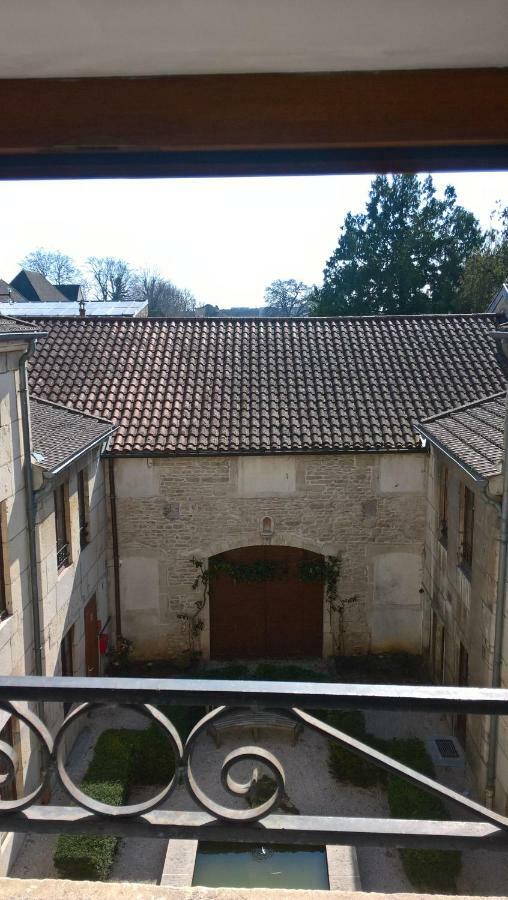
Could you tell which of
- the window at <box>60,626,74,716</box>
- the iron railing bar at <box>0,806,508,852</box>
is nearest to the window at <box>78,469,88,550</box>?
the window at <box>60,626,74,716</box>

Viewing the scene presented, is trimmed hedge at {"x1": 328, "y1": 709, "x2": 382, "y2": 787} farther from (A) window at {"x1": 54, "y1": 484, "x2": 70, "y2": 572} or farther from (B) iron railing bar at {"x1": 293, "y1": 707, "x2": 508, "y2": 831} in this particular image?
(B) iron railing bar at {"x1": 293, "y1": 707, "x2": 508, "y2": 831}

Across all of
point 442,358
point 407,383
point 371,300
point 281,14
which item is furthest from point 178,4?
point 371,300

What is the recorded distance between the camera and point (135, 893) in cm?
207

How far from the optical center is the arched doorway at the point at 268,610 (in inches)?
507

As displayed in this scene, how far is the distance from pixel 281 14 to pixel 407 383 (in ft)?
→ 40.6

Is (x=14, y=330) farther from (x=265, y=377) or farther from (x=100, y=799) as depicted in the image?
(x=265, y=377)

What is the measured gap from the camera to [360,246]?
1188 inches

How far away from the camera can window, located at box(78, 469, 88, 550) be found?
36.4ft

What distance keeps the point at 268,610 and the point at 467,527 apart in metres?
4.35

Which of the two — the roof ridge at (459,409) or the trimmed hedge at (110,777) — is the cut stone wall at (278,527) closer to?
the roof ridge at (459,409)

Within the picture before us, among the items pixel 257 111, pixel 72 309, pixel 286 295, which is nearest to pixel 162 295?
pixel 286 295

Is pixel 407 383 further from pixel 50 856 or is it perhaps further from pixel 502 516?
pixel 50 856

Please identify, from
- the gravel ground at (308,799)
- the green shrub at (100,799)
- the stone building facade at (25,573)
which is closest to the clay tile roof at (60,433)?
the stone building facade at (25,573)

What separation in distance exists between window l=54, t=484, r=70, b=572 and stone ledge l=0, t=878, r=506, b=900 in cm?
799
